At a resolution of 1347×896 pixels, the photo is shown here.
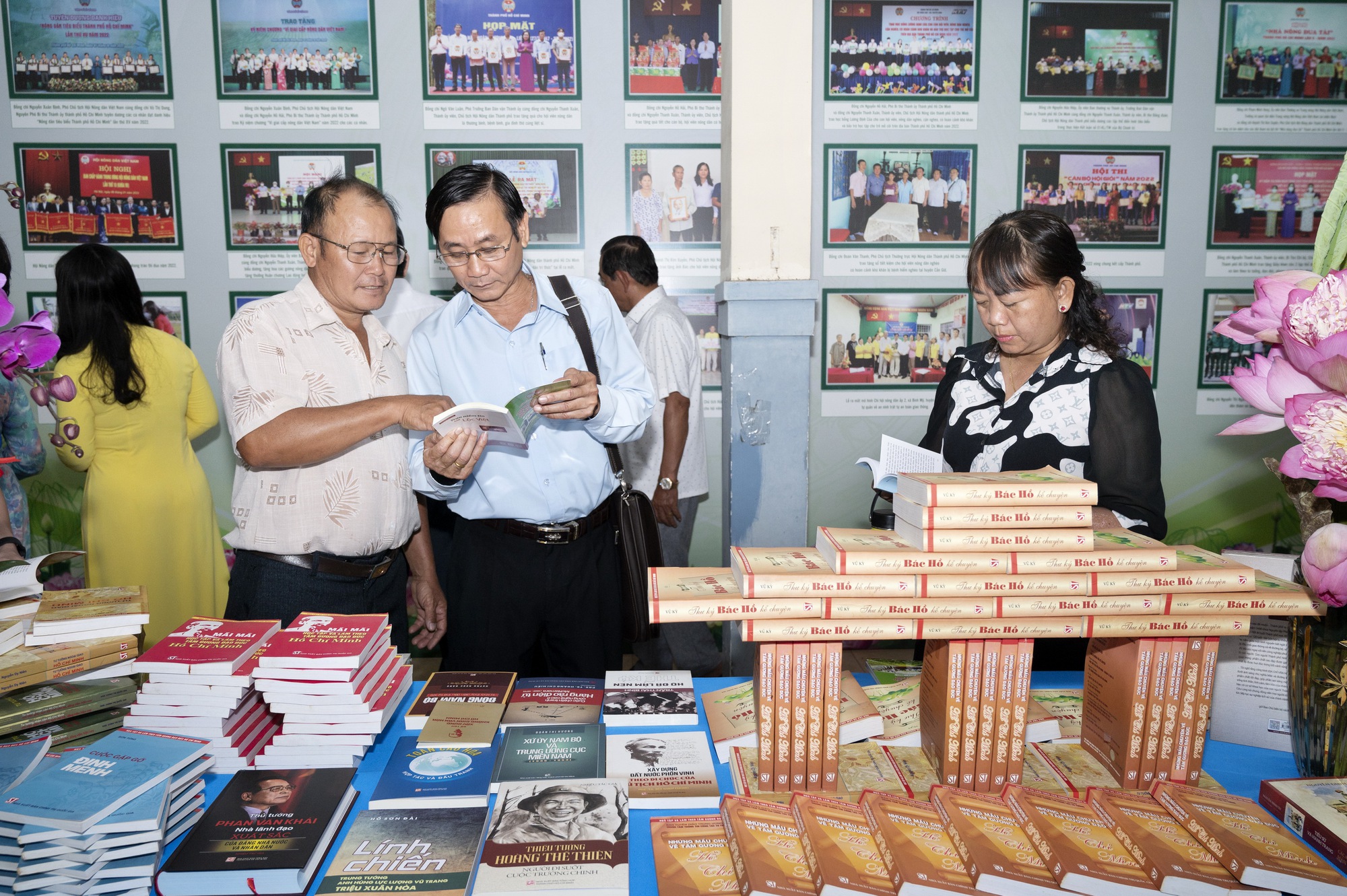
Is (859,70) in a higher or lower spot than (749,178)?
higher

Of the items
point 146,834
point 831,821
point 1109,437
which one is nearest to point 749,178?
point 1109,437

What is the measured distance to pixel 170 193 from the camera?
4176mm

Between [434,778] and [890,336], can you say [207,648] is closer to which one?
[434,778]

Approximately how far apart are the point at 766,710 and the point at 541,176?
3.55m

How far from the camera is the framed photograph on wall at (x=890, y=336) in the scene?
14.6ft

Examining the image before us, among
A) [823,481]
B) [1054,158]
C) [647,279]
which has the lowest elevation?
[823,481]

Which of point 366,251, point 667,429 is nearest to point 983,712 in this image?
point 366,251

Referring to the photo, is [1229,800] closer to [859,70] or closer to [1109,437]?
[1109,437]

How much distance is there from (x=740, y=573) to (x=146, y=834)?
0.92m

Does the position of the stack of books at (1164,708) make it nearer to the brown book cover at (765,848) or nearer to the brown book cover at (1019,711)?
the brown book cover at (1019,711)

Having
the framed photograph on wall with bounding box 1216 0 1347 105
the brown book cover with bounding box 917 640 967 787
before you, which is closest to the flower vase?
the brown book cover with bounding box 917 640 967 787

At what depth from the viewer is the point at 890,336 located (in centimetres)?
448

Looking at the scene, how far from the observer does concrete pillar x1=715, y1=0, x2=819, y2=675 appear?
282cm

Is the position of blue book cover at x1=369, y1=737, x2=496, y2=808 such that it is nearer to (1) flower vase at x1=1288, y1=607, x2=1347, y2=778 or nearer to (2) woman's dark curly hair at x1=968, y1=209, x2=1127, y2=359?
(1) flower vase at x1=1288, y1=607, x2=1347, y2=778
